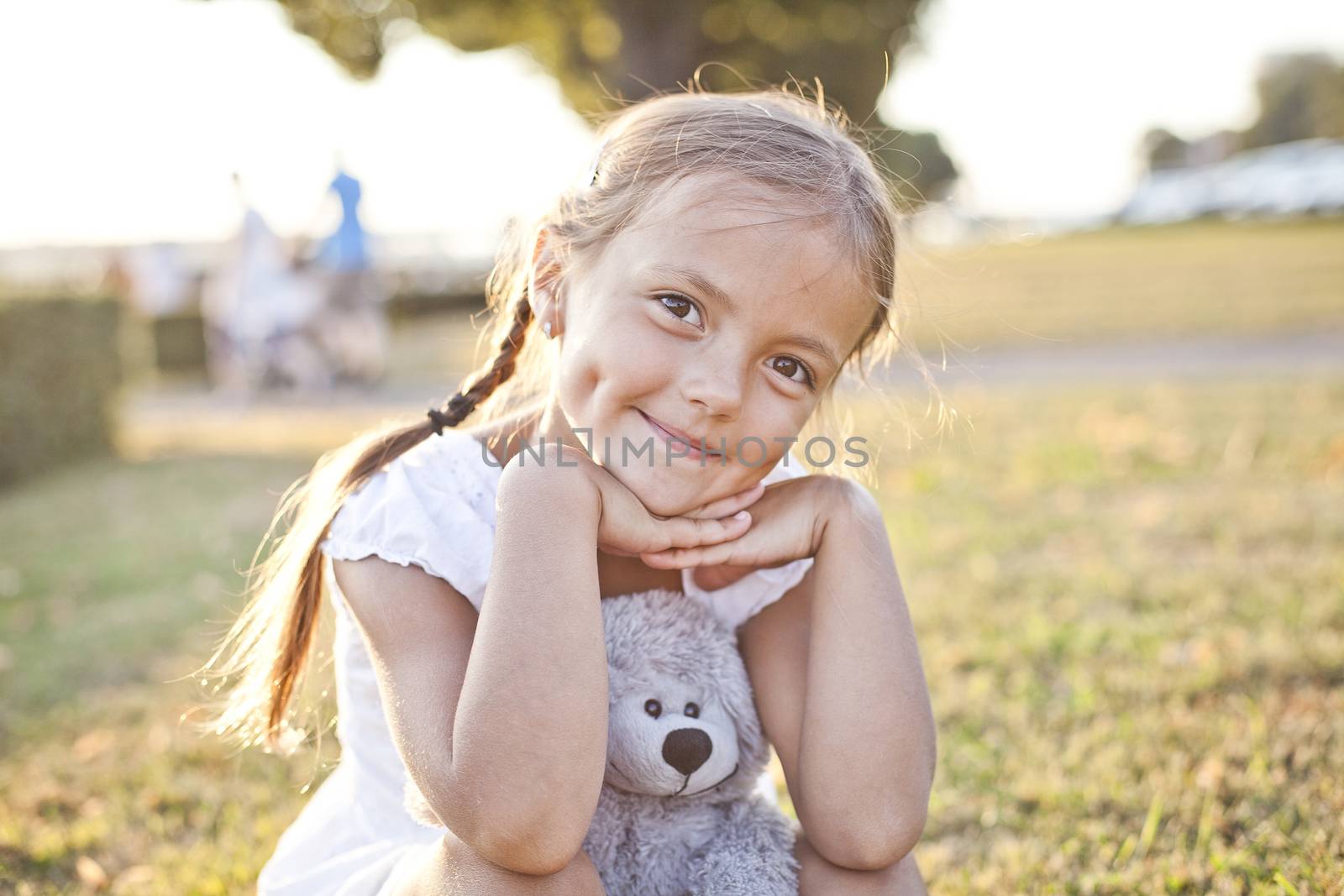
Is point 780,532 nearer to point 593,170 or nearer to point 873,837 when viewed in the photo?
point 873,837

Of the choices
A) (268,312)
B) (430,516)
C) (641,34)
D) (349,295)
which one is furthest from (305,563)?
(641,34)

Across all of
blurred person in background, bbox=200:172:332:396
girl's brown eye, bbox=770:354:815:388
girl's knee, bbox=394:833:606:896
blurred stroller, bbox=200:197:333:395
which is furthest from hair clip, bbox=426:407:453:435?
blurred stroller, bbox=200:197:333:395

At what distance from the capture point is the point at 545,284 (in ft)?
6.16

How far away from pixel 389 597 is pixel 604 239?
0.66 meters

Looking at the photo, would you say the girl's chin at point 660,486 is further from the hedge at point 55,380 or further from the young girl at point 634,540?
the hedge at point 55,380

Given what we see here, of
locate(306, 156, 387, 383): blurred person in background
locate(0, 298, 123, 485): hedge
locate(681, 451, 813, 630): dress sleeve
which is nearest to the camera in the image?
locate(681, 451, 813, 630): dress sleeve

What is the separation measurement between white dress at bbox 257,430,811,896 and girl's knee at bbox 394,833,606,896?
0.15 metres

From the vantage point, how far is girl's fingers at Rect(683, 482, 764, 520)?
1.76 m

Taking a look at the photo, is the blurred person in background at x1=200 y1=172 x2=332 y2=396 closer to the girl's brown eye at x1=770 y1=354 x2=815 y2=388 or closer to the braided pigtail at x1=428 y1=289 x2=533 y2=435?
the braided pigtail at x1=428 y1=289 x2=533 y2=435

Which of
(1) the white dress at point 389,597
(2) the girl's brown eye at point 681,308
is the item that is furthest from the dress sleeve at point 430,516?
(2) the girl's brown eye at point 681,308

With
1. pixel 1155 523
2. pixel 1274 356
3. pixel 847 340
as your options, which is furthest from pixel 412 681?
pixel 1274 356

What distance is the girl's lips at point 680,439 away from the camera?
1.66 meters

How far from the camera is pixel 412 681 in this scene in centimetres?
159

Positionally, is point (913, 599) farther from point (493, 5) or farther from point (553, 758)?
point (493, 5)
